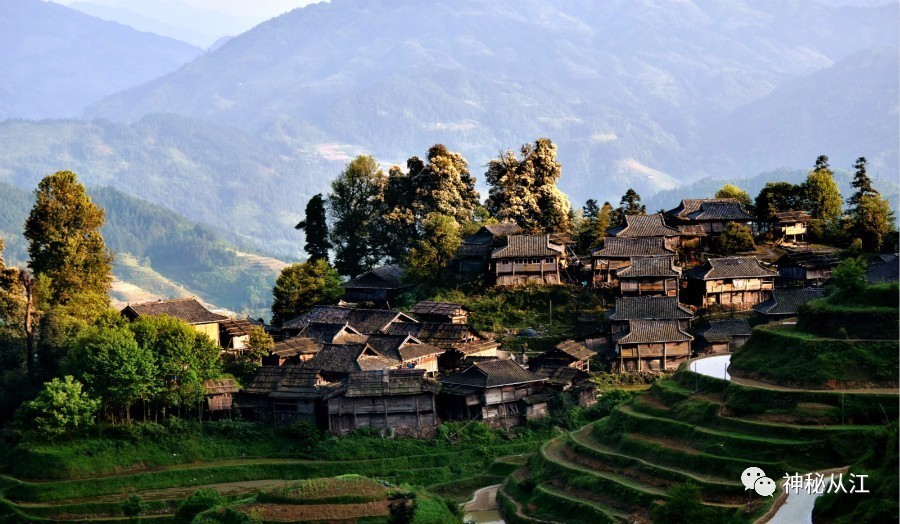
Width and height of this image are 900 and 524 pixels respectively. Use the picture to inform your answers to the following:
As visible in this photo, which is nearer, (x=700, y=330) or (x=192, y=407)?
(x=192, y=407)

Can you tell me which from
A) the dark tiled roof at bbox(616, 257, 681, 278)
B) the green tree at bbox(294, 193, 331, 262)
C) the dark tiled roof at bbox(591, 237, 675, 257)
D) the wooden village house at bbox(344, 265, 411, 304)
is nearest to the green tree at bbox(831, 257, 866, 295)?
the dark tiled roof at bbox(616, 257, 681, 278)

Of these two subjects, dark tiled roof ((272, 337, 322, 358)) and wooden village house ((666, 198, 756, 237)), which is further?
wooden village house ((666, 198, 756, 237))

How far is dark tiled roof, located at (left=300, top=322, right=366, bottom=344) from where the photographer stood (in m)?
64.6

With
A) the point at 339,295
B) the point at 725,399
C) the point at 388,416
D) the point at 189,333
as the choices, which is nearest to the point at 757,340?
the point at 725,399

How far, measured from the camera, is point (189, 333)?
191ft

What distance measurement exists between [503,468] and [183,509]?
13928 millimetres

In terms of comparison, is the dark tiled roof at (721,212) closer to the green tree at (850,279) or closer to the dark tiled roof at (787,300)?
the dark tiled roof at (787,300)

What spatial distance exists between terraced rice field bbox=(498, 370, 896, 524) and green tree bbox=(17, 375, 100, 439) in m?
18.9

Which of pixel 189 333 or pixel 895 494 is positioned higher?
pixel 189 333

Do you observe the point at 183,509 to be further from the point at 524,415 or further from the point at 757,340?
the point at 757,340

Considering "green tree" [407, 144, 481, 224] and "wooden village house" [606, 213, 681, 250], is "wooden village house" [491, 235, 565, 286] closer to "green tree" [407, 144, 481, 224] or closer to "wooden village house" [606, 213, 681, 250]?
"wooden village house" [606, 213, 681, 250]

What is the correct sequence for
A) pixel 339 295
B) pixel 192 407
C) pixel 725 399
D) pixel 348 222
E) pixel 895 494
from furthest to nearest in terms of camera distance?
1. pixel 348 222
2. pixel 339 295
3. pixel 192 407
4. pixel 725 399
5. pixel 895 494

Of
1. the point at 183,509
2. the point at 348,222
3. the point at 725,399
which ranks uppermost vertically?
the point at 348,222

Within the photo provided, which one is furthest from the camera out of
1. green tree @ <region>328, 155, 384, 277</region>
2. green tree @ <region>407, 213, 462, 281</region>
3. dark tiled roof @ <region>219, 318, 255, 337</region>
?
green tree @ <region>328, 155, 384, 277</region>
